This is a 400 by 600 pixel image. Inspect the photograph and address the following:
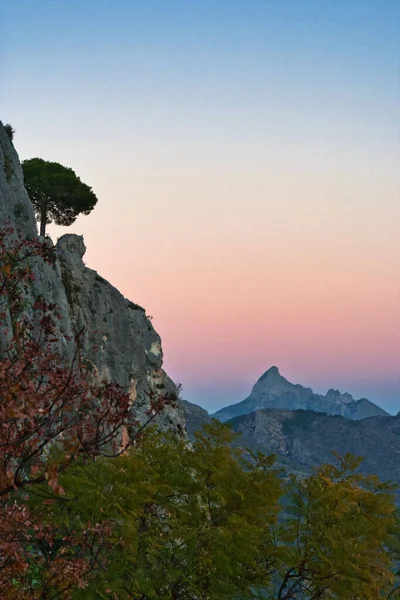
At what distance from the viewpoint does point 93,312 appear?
63.3m

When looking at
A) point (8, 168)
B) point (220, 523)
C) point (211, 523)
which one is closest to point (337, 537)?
point (220, 523)

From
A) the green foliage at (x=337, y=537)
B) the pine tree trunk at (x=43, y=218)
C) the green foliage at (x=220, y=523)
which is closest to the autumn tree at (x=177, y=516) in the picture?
the green foliage at (x=220, y=523)

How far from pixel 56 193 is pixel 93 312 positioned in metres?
19.5

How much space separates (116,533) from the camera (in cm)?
1995

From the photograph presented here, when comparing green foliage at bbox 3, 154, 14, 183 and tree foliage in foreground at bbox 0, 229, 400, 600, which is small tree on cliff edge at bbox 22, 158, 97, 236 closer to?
green foliage at bbox 3, 154, 14, 183

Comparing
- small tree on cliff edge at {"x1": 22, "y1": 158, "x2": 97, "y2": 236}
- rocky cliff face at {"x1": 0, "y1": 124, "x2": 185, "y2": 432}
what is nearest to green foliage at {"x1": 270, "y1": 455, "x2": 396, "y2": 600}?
rocky cliff face at {"x1": 0, "y1": 124, "x2": 185, "y2": 432}

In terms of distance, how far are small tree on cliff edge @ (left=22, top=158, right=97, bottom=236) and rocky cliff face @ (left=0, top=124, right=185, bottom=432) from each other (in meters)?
10.5

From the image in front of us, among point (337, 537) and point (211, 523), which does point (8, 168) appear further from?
point (337, 537)

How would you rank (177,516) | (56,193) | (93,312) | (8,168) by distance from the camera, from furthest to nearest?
(56,193)
(93,312)
(8,168)
(177,516)

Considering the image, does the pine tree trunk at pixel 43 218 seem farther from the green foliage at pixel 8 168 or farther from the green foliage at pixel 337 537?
the green foliage at pixel 337 537

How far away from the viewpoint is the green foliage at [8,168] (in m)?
52.2

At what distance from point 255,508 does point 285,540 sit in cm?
209

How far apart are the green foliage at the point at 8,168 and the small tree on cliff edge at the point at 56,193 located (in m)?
18.9

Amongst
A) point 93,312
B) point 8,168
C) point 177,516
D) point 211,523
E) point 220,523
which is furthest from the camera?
point 93,312
